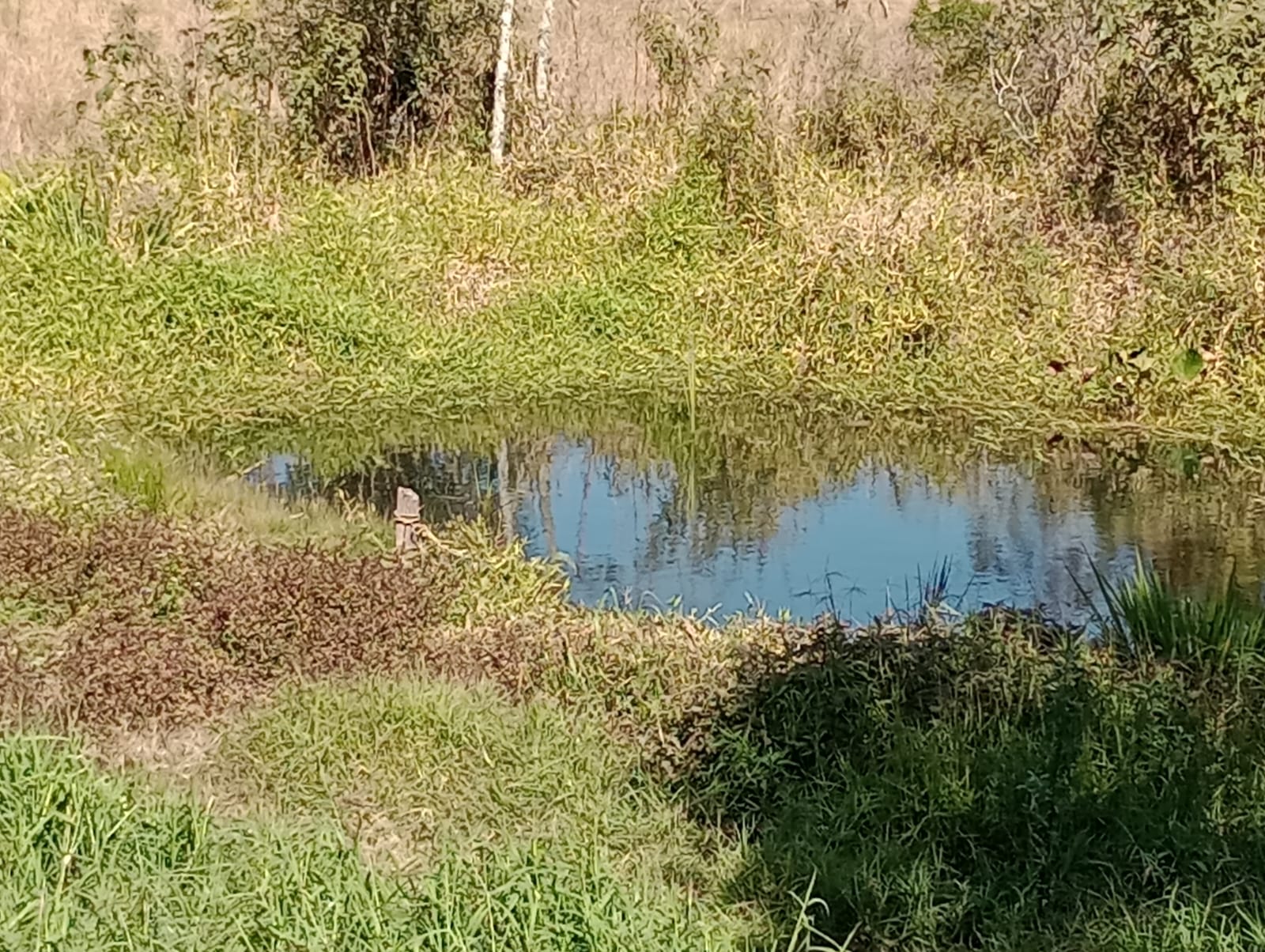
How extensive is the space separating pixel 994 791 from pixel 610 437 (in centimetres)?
393

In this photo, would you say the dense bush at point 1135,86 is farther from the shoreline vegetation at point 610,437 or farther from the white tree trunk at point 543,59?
the white tree trunk at point 543,59

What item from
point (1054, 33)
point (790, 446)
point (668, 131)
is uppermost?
point (1054, 33)

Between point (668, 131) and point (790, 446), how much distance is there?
329 centimetres

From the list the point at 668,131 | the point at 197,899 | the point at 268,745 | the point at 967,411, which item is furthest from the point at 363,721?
the point at 668,131

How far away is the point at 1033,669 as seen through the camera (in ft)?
13.7

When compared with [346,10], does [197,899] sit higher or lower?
lower

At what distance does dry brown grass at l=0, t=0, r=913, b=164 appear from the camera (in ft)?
33.8

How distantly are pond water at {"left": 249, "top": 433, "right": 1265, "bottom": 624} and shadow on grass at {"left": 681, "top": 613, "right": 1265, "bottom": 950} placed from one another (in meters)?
0.92

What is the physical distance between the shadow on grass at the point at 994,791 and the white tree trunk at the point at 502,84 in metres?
6.13

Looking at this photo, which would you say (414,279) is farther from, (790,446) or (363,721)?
(363,721)

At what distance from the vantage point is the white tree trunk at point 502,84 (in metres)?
9.73

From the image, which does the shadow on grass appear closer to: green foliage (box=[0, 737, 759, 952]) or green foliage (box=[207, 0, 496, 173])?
green foliage (box=[0, 737, 759, 952])

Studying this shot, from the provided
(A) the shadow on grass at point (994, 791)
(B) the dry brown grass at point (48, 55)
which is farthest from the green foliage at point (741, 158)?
(A) the shadow on grass at point (994, 791)

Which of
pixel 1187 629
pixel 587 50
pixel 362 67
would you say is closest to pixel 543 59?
pixel 362 67
